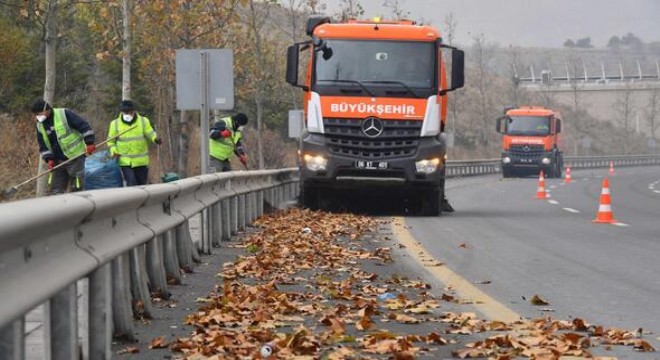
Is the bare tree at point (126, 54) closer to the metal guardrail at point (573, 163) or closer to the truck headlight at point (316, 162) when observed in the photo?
the truck headlight at point (316, 162)

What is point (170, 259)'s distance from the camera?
959cm

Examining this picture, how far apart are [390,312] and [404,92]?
12.1 meters

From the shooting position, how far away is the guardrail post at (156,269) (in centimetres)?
849

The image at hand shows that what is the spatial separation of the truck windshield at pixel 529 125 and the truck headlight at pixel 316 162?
109ft

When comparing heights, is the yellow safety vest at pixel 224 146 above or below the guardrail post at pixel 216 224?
above

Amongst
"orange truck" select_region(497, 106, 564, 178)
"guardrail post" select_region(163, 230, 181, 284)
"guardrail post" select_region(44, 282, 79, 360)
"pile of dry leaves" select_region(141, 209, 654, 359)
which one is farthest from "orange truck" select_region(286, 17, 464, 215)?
"orange truck" select_region(497, 106, 564, 178)

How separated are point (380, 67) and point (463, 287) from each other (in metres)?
10.7

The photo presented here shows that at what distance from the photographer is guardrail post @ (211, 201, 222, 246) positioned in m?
13.5

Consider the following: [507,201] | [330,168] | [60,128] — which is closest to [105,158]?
[60,128]

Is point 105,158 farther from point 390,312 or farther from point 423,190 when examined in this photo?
point 390,312

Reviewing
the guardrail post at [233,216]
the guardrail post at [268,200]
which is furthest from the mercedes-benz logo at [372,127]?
the guardrail post at [233,216]

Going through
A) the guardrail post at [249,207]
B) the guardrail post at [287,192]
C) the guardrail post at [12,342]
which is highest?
the guardrail post at [12,342]

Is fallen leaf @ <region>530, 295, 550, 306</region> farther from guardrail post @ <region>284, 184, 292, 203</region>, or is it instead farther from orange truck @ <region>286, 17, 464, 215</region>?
guardrail post @ <region>284, 184, 292, 203</region>

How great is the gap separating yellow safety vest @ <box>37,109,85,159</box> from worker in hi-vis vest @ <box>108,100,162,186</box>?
1314mm
